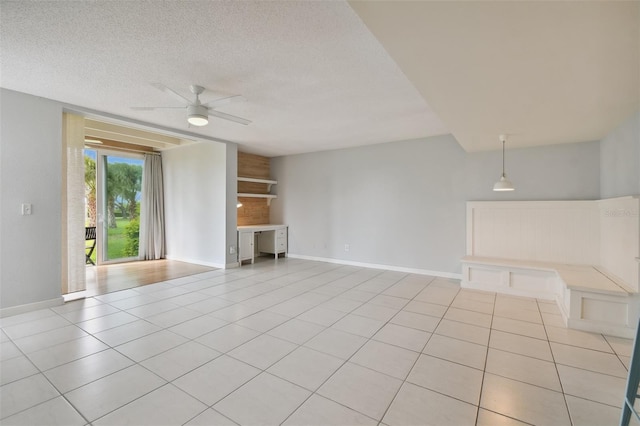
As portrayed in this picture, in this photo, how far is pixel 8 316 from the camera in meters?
3.24

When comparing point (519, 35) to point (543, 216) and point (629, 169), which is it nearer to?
point (629, 169)

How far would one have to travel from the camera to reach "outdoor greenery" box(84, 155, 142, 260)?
6.11m

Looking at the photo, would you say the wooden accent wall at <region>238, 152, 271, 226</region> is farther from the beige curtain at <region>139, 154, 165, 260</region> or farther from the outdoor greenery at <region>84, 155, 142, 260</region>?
the outdoor greenery at <region>84, 155, 142, 260</region>

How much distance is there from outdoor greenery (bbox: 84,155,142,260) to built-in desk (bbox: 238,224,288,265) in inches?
105

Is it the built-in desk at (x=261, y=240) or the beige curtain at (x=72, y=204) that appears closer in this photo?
the beige curtain at (x=72, y=204)

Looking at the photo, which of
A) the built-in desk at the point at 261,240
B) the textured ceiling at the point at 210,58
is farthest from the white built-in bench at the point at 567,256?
the built-in desk at the point at 261,240

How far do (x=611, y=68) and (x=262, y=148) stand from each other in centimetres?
556

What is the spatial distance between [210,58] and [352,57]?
4.09ft

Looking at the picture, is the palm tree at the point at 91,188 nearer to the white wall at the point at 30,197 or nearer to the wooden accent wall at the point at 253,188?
the white wall at the point at 30,197

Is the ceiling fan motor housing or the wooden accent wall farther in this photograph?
the wooden accent wall

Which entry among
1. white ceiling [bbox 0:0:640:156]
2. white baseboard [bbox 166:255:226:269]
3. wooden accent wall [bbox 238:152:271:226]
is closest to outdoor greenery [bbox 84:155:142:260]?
white baseboard [bbox 166:255:226:269]

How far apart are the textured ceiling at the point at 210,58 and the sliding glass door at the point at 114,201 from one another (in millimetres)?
2928

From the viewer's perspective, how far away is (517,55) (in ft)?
6.07

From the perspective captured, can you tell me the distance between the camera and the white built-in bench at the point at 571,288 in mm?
2809
